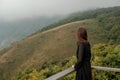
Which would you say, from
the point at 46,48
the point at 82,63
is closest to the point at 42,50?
the point at 46,48

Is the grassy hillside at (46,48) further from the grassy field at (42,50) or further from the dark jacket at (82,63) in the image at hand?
the dark jacket at (82,63)

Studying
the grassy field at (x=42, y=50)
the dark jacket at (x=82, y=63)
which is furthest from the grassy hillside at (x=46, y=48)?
the dark jacket at (x=82, y=63)

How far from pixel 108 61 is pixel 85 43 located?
1734 centimetres

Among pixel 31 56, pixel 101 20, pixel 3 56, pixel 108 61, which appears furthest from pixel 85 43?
pixel 101 20

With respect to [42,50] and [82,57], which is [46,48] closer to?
[42,50]

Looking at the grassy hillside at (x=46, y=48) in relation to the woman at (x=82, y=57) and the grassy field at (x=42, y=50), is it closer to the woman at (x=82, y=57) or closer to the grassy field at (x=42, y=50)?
the grassy field at (x=42, y=50)

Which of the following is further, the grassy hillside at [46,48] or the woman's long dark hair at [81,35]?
the grassy hillside at [46,48]

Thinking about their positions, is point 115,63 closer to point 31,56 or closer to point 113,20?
point 31,56

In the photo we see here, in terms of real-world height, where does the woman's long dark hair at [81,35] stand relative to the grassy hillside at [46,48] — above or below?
above

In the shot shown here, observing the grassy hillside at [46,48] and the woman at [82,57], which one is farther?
the grassy hillside at [46,48]

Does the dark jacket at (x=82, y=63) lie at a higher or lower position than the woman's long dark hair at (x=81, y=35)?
lower

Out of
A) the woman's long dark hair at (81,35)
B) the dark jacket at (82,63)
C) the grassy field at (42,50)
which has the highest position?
the woman's long dark hair at (81,35)

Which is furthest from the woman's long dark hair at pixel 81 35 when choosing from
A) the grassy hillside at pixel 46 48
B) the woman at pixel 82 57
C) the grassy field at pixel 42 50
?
the grassy field at pixel 42 50

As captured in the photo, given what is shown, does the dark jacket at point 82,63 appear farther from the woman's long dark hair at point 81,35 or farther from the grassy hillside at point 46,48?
the grassy hillside at point 46,48
